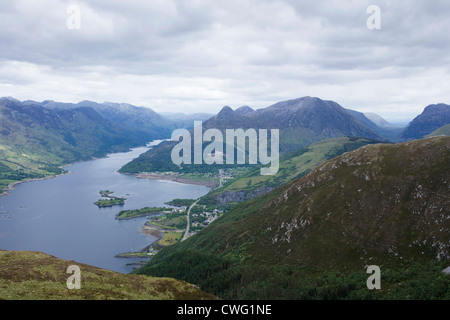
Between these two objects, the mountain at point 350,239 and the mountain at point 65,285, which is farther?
the mountain at point 350,239

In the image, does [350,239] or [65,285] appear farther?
[350,239]

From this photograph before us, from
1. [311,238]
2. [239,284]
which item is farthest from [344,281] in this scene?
[239,284]

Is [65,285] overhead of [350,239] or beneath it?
overhead
